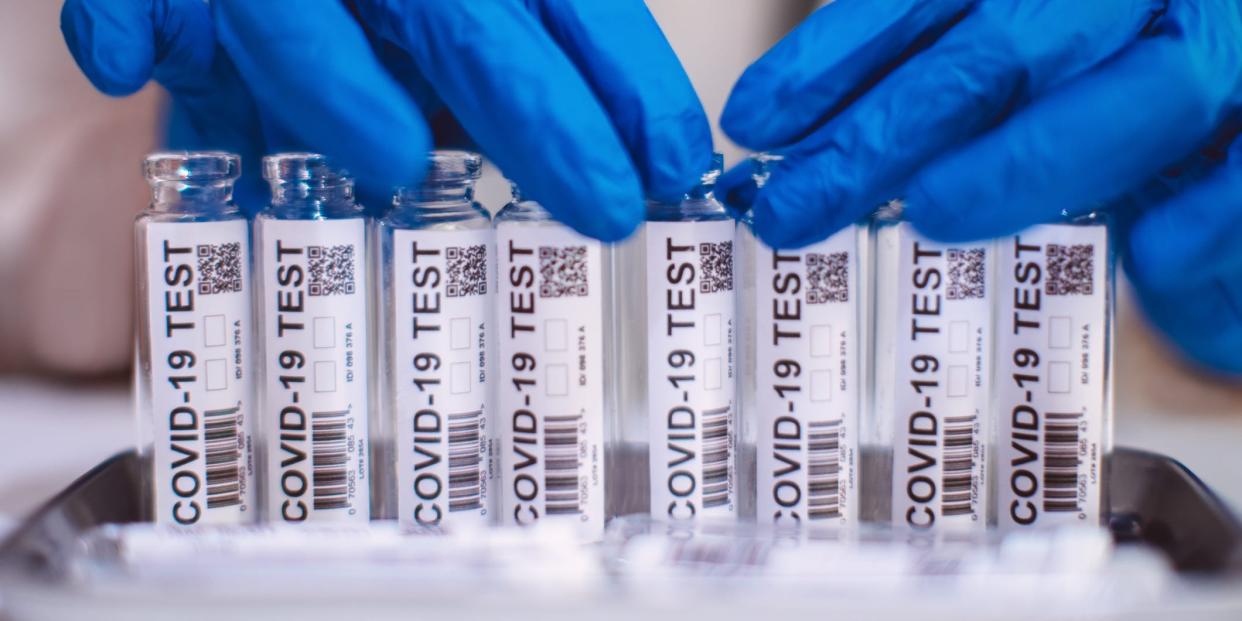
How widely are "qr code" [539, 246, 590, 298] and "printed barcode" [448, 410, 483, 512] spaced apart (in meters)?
0.13

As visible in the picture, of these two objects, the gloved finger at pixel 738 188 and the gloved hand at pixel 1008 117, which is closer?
the gloved hand at pixel 1008 117

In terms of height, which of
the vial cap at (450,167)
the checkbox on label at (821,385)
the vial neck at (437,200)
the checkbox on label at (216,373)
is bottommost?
the checkbox on label at (821,385)

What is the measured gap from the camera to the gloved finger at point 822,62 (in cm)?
87

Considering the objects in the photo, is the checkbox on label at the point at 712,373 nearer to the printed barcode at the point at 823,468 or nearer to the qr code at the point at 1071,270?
the printed barcode at the point at 823,468

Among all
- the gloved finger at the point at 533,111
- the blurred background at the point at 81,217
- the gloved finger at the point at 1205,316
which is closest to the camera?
the gloved finger at the point at 533,111

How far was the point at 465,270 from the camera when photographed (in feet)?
2.66

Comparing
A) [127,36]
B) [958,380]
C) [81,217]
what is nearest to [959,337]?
[958,380]

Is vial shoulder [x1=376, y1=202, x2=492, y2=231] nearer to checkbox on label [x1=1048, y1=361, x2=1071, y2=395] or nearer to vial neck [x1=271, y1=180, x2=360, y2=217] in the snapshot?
vial neck [x1=271, y1=180, x2=360, y2=217]

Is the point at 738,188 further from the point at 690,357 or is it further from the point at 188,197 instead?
the point at 188,197

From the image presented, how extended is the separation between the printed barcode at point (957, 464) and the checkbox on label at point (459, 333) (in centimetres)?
42

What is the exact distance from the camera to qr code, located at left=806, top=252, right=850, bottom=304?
83cm

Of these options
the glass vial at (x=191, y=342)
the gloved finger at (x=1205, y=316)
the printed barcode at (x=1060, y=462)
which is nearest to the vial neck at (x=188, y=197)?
the glass vial at (x=191, y=342)

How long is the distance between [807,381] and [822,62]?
0.28 metres

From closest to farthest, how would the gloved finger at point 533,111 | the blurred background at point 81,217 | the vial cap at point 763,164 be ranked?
the gloved finger at point 533,111 → the vial cap at point 763,164 → the blurred background at point 81,217
